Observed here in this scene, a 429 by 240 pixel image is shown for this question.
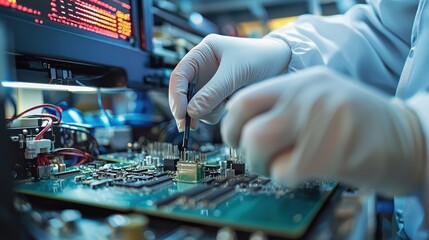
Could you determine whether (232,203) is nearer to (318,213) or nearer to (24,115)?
(318,213)

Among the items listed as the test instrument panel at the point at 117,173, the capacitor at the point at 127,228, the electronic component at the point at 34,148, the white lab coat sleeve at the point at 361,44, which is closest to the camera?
the capacitor at the point at 127,228

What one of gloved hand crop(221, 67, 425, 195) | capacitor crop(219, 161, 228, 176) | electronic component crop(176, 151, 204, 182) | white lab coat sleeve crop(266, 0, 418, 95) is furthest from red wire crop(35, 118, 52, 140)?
white lab coat sleeve crop(266, 0, 418, 95)

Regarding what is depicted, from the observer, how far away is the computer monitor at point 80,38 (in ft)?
3.18

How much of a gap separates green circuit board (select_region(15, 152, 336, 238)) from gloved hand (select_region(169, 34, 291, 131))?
0.93ft

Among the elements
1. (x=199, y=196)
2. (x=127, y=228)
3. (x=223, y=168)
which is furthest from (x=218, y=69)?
(x=127, y=228)

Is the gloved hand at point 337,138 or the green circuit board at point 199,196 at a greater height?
the gloved hand at point 337,138

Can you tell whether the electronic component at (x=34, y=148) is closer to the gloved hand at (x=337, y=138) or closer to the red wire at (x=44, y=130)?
the red wire at (x=44, y=130)

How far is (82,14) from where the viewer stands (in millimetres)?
1184

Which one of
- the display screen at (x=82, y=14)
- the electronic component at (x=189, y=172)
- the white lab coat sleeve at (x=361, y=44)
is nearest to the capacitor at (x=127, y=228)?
the electronic component at (x=189, y=172)

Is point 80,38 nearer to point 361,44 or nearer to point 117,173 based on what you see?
point 117,173

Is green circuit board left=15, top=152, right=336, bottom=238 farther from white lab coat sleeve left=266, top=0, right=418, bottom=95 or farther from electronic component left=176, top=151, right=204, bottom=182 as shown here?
white lab coat sleeve left=266, top=0, right=418, bottom=95

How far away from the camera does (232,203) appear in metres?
0.71

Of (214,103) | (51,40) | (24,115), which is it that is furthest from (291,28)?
(24,115)

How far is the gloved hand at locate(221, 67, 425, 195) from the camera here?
580mm
